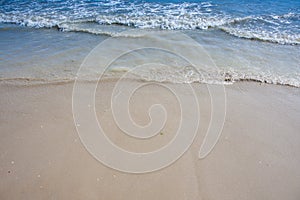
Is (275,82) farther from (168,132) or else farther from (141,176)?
(141,176)

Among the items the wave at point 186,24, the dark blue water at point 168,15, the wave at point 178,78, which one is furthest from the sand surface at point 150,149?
the dark blue water at point 168,15

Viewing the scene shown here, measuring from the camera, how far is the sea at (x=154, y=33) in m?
5.79

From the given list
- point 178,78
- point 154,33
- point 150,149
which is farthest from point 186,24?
point 150,149

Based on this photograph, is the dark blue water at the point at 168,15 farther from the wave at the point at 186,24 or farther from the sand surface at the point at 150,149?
the sand surface at the point at 150,149

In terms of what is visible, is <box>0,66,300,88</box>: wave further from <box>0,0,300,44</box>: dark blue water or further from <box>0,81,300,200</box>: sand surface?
<box>0,0,300,44</box>: dark blue water

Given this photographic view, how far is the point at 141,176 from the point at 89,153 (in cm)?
85

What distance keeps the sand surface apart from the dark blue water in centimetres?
410

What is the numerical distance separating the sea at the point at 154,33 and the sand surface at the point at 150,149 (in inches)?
30.6

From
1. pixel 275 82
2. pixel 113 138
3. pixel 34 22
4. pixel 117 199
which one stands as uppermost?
pixel 34 22

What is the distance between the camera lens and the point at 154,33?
8.27 meters

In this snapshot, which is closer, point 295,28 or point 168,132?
point 168,132

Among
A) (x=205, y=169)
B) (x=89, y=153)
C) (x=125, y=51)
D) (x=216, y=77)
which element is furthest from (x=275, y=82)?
(x=89, y=153)

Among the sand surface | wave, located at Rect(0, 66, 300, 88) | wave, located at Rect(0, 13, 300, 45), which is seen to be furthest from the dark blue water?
the sand surface

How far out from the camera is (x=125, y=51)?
22.0 feet
